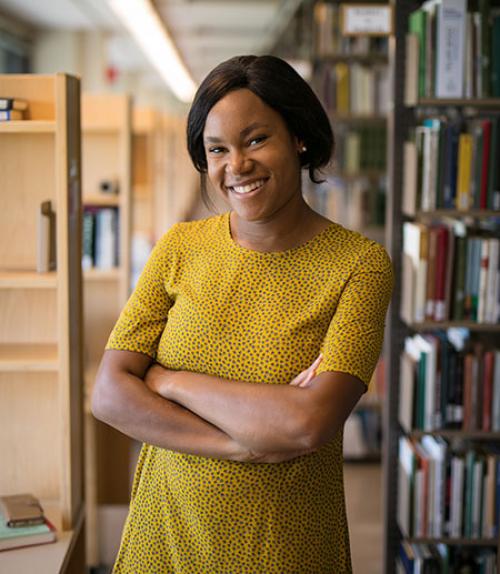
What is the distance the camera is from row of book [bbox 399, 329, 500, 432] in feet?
10.1

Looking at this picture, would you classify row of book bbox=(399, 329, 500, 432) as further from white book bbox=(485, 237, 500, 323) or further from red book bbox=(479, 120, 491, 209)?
red book bbox=(479, 120, 491, 209)

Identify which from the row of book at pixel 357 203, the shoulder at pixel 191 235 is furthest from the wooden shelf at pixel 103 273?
the shoulder at pixel 191 235

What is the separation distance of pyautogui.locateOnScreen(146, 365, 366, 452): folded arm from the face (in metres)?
0.35

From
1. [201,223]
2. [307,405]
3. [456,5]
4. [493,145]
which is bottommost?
[307,405]

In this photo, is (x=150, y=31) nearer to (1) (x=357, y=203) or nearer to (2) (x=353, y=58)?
(2) (x=353, y=58)

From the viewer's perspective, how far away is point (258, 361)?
163cm

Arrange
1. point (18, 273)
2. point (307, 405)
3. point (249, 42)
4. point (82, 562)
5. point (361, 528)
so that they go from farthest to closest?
point (249, 42), point (361, 528), point (82, 562), point (18, 273), point (307, 405)

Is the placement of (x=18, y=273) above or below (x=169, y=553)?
above

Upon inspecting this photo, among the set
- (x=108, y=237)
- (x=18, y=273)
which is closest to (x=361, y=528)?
(x=108, y=237)

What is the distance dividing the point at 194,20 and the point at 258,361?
1076 centimetres

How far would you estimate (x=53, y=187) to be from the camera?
8.09 feet

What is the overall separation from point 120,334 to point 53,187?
0.88m

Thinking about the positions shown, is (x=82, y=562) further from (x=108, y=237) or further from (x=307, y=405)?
(x=108, y=237)

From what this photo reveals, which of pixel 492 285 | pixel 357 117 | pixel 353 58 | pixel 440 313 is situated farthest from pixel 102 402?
pixel 353 58
